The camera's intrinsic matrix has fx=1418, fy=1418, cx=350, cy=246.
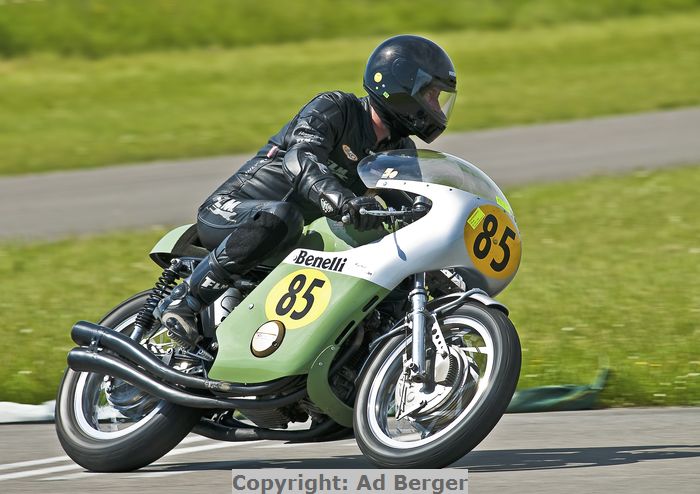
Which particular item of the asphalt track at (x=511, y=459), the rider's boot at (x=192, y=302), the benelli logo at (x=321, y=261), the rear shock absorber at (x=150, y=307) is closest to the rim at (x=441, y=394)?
the asphalt track at (x=511, y=459)

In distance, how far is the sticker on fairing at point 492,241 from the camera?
5684 millimetres

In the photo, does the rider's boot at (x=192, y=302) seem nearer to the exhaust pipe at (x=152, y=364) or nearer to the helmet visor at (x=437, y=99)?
the exhaust pipe at (x=152, y=364)

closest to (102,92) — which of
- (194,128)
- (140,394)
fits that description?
(194,128)

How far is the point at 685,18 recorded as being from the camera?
102 feet

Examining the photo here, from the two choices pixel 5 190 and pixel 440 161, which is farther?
pixel 5 190

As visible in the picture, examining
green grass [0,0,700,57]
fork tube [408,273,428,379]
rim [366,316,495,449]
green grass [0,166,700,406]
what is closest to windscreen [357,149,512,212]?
fork tube [408,273,428,379]

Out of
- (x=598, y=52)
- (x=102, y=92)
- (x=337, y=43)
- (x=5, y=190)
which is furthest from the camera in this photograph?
(x=337, y=43)

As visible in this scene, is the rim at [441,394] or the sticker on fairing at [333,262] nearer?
the rim at [441,394]

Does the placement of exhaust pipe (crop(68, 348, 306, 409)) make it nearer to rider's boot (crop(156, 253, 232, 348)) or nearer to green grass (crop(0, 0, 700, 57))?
rider's boot (crop(156, 253, 232, 348))

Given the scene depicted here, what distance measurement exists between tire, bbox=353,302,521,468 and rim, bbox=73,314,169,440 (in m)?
1.08

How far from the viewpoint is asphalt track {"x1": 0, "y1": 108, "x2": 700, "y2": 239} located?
1471cm

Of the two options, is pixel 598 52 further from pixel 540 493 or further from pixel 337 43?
pixel 540 493

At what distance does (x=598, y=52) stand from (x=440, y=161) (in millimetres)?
22353

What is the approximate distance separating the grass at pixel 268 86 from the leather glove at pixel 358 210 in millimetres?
13057
